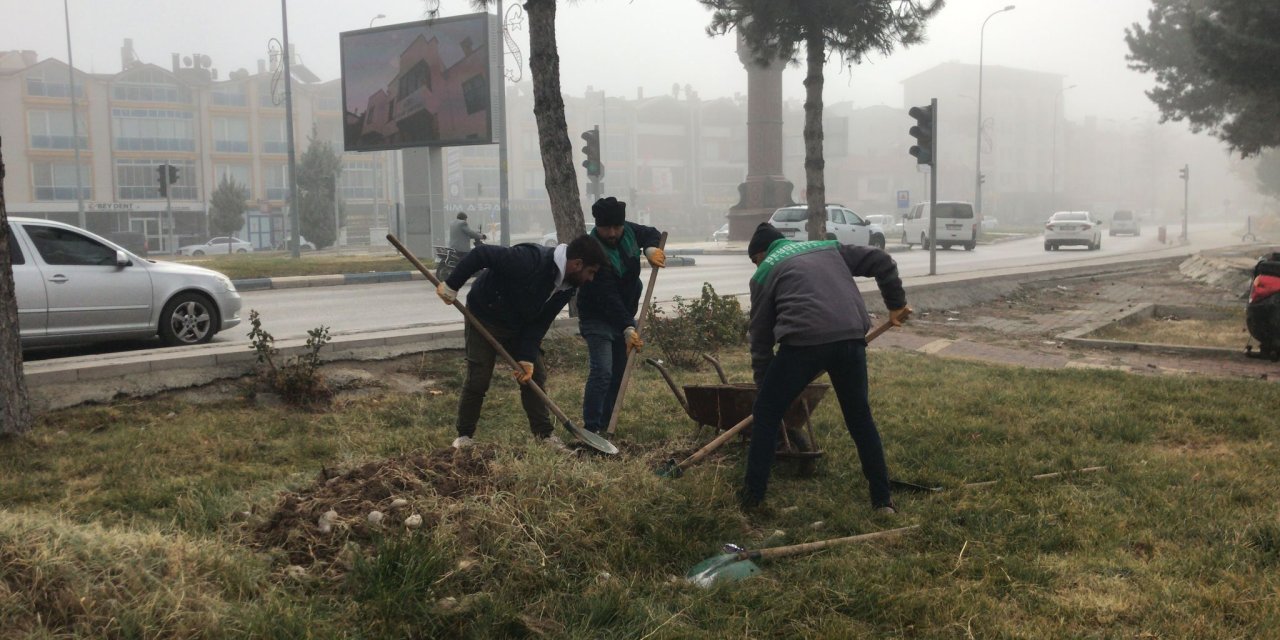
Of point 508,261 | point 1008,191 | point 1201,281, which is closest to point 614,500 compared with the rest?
point 508,261

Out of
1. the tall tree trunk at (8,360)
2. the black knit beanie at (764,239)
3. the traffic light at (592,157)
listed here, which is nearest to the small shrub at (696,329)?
the black knit beanie at (764,239)

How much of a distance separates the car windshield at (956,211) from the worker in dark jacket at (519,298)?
30967 mm

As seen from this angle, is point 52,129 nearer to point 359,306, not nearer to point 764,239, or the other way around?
point 359,306

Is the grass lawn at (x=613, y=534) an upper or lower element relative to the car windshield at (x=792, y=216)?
lower

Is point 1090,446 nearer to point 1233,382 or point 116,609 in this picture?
point 1233,382

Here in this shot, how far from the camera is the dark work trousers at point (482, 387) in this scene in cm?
600

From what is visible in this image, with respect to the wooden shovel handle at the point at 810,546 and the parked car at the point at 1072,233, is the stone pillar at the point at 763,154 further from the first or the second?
the wooden shovel handle at the point at 810,546

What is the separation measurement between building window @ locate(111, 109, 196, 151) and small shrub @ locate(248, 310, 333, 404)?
57.8 meters

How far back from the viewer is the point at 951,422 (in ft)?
22.3

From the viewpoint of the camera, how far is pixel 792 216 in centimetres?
2894

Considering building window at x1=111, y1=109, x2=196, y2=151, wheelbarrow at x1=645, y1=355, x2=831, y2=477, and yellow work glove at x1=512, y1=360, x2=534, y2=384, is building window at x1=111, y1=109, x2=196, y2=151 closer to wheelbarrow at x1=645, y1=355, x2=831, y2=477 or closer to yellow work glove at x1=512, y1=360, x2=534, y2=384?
yellow work glove at x1=512, y1=360, x2=534, y2=384

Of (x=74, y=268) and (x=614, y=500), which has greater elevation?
(x=74, y=268)

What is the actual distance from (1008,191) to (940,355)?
4114 inches

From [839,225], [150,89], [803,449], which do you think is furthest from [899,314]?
[150,89]
